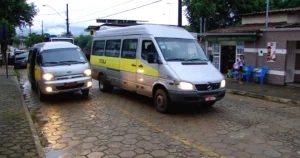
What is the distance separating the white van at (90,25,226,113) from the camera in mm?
7188

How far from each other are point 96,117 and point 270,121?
4523 mm

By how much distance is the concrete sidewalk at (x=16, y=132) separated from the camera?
4.83 m

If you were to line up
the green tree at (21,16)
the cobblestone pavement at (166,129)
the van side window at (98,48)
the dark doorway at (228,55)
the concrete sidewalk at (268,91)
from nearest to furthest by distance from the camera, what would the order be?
the cobblestone pavement at (166,129) < the concrete sidewalk at (268,91) < the van side window at (98,48) < the dark doorway at (228,55) < the green tree at (21,16)

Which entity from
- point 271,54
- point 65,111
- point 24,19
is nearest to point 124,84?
point 65,111

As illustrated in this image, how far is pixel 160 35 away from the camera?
27.2 feet

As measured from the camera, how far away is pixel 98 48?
1171 cm

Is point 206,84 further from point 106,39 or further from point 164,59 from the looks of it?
point 106,39

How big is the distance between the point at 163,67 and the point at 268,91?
5.98m

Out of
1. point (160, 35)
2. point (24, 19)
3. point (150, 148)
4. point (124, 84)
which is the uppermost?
point (24, 19)

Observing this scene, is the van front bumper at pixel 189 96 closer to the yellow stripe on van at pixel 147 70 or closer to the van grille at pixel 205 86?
the van grille at pixel 205 86

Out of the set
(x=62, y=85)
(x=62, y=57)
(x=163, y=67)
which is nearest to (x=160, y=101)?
(x=163, y=67)

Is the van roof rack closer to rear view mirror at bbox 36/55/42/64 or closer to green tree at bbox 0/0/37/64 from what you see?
rear view mirror at bbox 36/55/42/64

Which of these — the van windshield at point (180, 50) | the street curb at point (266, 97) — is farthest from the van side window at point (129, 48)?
the street curb at point (266, 97)

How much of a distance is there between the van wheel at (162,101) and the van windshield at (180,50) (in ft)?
3.13
